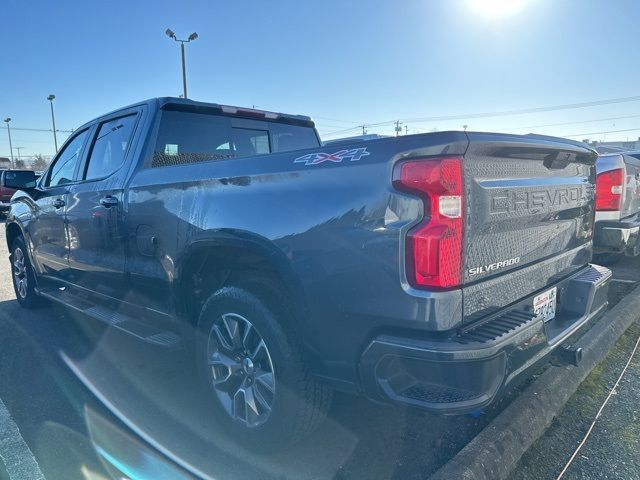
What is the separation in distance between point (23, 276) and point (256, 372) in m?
4.33

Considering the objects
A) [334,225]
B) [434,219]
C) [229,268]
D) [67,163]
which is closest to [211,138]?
[229,268]

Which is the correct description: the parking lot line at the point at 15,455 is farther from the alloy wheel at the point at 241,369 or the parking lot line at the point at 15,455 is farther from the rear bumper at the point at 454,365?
the rear bumper at the point at 454,365

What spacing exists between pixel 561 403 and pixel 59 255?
4.32 metres

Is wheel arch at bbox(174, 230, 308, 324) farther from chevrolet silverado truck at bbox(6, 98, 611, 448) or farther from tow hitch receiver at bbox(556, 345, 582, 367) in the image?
tow hitch receiver at bbox(556, 345, 582, 367)

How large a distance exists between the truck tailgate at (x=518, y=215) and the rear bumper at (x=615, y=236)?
7.17 ft

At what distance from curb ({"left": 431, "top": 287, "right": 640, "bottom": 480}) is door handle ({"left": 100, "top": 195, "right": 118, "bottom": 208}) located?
2778mm

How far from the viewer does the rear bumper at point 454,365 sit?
186cm

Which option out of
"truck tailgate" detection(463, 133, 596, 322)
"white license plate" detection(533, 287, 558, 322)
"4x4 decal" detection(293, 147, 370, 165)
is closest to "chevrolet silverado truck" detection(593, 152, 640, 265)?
"truck tailgate" detection(463, 133, 596, 322)

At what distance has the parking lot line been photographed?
248 cm

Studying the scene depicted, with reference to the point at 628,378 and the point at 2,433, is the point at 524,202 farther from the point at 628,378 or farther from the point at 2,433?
the point at 2,433

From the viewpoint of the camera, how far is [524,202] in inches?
90.6

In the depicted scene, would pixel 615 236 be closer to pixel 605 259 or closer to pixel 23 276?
pixel 605 259

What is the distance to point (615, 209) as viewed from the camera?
488cm

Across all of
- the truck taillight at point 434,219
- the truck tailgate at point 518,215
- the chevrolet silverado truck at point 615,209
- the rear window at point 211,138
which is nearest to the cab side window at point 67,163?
the rear window at point 211,138
